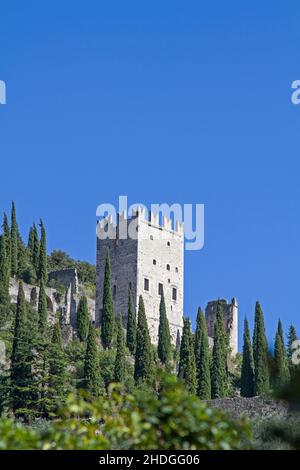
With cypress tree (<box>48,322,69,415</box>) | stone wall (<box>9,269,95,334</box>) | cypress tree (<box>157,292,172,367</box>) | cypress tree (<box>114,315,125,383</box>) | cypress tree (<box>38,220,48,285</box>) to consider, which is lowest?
cypress tree (<box>48,322,69,415</box>)

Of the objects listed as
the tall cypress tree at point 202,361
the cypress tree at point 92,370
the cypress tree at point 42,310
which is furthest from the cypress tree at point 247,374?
the cypress tree at point 42,310

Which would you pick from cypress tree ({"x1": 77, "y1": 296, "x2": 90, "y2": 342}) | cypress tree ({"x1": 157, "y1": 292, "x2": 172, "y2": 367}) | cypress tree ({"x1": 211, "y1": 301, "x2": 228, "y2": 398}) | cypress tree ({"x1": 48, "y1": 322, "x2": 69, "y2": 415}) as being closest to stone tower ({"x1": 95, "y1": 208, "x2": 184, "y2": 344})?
cypress tree ({"x1": 157, "y1": 292, "x2": 172, "y2": 367})

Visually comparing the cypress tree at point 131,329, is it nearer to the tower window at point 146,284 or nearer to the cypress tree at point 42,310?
the tower window at point 146,284

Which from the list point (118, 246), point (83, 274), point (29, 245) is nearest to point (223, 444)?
point (118, 246)

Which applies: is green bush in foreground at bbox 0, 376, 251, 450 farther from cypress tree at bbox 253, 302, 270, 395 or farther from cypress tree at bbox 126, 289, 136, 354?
cypress tree at bbox 126, 289, 136, 354

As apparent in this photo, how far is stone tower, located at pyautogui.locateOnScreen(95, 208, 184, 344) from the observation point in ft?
219

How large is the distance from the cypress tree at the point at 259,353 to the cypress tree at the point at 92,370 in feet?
24.7

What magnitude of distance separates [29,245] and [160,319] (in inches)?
502

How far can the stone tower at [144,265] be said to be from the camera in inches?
2628

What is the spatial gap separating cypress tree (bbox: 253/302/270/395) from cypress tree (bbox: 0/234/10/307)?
1226 cm

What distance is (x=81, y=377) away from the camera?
176 ft

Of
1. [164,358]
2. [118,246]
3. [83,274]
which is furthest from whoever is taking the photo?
[83,274]
